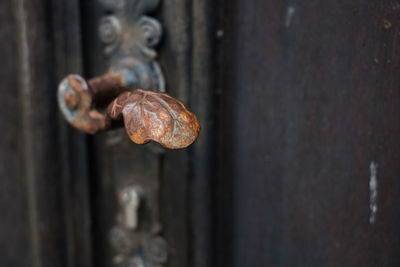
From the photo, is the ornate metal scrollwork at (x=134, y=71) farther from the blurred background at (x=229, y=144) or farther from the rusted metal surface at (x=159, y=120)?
the rusted metal surface at (x=159, y=120)

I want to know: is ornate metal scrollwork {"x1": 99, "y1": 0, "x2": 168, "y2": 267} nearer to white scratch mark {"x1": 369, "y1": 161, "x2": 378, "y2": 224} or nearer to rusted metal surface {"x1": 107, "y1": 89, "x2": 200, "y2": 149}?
rusted metal surface {"x1": 107, "y1": 89, "x2": 200, "y2": 149}

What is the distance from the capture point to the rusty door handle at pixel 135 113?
0.31 meters

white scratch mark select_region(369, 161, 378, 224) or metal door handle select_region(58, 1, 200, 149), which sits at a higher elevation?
metal door handle select_region(58, 1, 200, 149)

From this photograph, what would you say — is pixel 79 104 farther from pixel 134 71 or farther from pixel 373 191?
pixel 373 191

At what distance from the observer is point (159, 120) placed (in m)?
0.32

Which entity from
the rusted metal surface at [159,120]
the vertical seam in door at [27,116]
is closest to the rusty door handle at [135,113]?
the rusted metal surface at [159,120]

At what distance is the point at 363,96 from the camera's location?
1.30 feet

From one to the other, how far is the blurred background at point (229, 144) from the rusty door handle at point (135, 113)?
0.10 meters

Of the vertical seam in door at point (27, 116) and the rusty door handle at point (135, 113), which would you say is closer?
the rusty door handle at point (135, 113)

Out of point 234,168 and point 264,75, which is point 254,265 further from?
point 264,75

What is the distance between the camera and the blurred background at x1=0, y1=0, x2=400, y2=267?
40cm

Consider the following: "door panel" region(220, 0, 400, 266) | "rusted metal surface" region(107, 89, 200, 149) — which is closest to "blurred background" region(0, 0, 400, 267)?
"door panel" region(220, 0, 400, 266)

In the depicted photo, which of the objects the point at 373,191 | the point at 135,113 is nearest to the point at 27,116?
the point at 135,113

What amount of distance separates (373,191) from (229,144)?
0.51 feet
